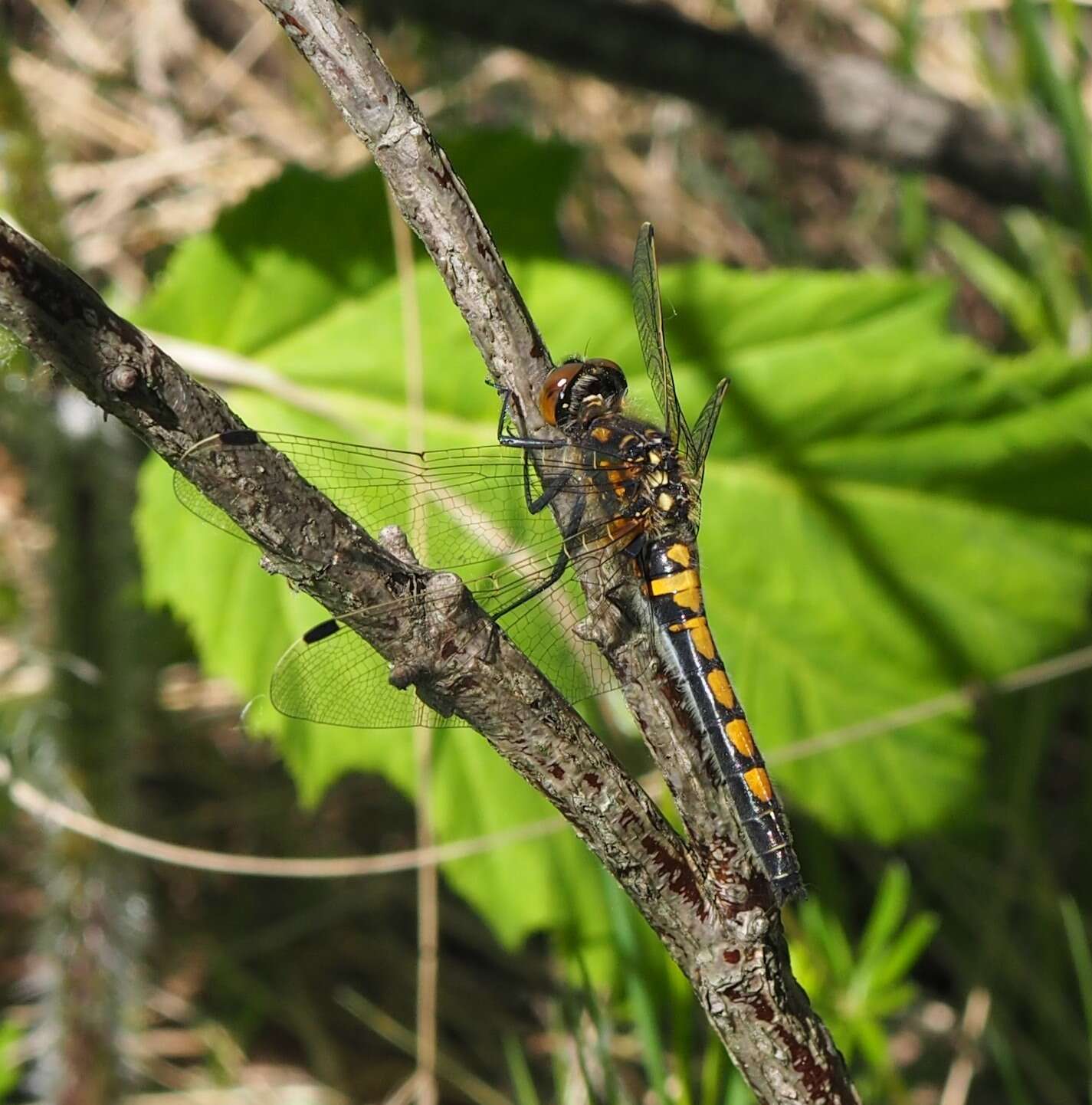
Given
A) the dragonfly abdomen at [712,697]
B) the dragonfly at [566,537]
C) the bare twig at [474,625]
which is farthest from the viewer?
the dragonfly at [566,537]

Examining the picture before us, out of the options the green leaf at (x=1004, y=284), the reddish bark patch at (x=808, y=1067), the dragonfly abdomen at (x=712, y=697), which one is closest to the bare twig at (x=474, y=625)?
the reddish bark patch at (x=808, y=1067)

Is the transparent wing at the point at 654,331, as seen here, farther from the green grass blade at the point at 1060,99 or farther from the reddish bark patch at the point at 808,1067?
the reddish bark patch at the point at 808,1067

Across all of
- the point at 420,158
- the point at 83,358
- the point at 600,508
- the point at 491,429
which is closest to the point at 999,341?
the point at 491,429

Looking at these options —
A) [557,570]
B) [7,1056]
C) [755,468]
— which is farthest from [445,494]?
[7,1056]

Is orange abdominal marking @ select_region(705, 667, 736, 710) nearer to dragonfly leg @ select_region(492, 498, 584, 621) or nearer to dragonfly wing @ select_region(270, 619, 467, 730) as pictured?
dragonfly leg @ select_region(492, 498, 584, 621)

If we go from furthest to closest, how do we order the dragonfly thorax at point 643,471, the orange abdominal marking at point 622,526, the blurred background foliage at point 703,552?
the blurred background foliage at point 703,552
the dragonfly thorax at point 643,471
the orange abdominal marking at point 622,526

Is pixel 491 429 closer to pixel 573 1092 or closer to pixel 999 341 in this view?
pixel 573 1092

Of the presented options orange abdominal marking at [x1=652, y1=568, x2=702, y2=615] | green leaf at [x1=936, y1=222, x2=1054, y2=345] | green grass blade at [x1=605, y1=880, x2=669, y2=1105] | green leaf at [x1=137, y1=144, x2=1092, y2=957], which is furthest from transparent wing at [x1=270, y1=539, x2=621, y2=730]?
green leaf at [x1=936, y1=222, x2=1054, y2=345]
